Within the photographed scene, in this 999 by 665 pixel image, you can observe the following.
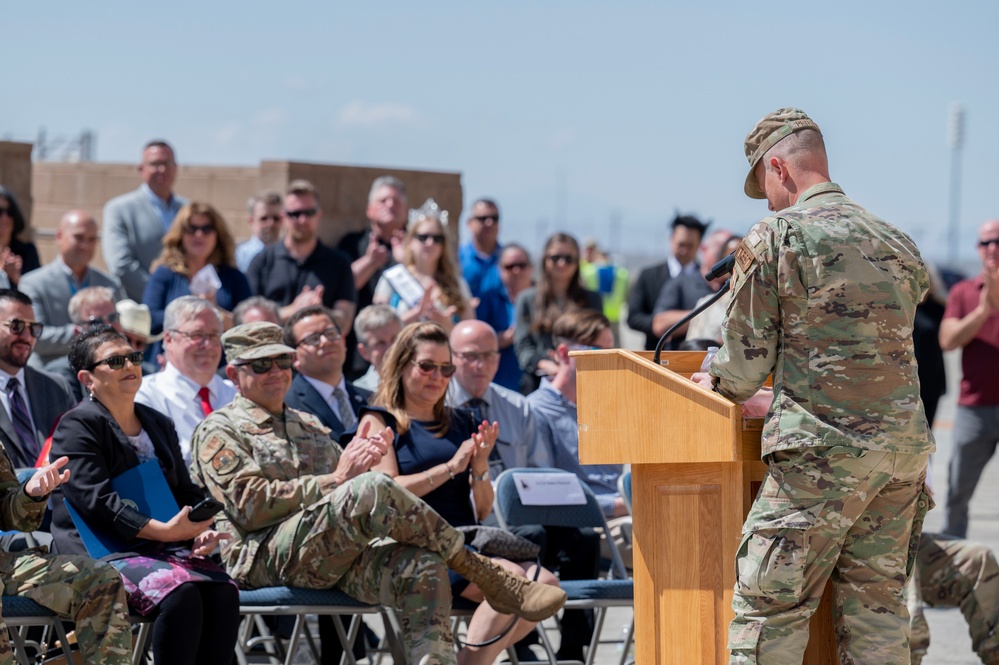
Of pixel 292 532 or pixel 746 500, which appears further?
pixel 292 532

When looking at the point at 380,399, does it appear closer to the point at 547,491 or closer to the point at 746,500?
the point at 547,491

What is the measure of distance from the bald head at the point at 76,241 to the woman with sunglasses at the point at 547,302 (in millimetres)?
2714

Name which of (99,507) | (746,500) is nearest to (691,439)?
(746,500)

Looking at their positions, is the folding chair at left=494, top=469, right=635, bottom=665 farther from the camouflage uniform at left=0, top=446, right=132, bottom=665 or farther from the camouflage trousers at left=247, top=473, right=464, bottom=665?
the camouflage uniform at left=0, top=446, right=132, bottom=665

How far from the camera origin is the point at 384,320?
302 inches

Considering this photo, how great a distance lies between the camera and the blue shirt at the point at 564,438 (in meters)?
7.30

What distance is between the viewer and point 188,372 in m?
6.72

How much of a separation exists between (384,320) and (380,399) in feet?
5.21

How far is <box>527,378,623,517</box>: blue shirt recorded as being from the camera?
A: 730cm

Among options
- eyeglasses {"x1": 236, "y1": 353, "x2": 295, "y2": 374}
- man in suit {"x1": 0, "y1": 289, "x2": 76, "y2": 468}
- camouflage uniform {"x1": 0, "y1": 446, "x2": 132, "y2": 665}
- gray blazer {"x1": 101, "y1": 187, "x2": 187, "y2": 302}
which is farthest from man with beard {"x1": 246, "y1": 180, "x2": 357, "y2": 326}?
camouflage uniform {"x1": 0, "y1": 446, "x2": 132, "y2": 665}

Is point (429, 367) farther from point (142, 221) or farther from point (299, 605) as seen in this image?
point (142, 221)

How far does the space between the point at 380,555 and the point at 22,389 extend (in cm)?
193

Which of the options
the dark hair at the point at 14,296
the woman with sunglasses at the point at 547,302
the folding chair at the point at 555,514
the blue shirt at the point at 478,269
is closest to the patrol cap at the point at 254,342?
the dark hair at the point at 14,296

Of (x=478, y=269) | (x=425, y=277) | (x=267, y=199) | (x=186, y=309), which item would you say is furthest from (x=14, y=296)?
(x=478, y=269)
